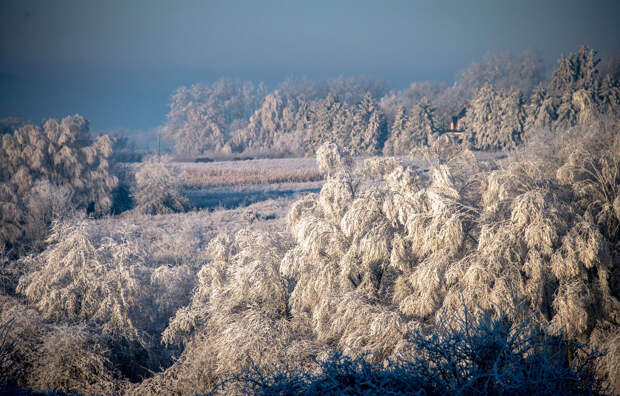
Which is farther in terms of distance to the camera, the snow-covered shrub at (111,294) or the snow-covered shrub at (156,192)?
the snow-covered shrub at (156,192)

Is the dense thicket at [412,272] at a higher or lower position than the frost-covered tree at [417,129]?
lower

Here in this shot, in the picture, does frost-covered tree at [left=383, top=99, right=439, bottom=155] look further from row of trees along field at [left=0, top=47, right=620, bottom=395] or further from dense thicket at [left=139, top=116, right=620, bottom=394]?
dense thicket at [left=139, top=116, right=620, bottom=394]

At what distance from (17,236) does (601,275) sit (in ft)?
72.6

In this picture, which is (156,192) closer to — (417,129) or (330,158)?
(330,158)

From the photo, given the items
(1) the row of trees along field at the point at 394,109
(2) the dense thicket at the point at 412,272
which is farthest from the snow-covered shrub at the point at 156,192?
(2) the dense thicket at the point at 412,272

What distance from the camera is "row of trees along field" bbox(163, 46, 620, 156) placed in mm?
38594

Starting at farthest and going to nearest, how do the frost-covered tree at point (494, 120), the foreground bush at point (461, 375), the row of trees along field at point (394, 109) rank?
1. the frost-covered tree at point (494, 120)
2. the row of trees along field at point (394, 109)
3. the foreground bush at point (461, 375)

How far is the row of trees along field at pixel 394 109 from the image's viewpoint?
127 feet

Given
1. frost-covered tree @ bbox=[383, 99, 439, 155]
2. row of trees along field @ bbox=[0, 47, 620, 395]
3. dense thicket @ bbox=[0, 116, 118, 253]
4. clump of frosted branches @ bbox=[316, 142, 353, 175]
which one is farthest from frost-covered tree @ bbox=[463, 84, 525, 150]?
dense thicket @ bbox=[0, 116, 118, 253]

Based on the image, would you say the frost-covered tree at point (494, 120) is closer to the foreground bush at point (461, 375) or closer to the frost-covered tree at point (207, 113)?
the frost-covered tree at point (207, 113)

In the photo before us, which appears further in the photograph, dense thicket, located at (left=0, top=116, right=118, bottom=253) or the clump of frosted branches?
dense thicket, located at (left=0, top=116, right=118, bottom=253)

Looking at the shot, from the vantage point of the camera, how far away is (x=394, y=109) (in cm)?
5856

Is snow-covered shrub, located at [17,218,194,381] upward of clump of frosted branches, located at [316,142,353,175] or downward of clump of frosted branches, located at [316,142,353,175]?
downward

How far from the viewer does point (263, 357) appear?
9391mm
